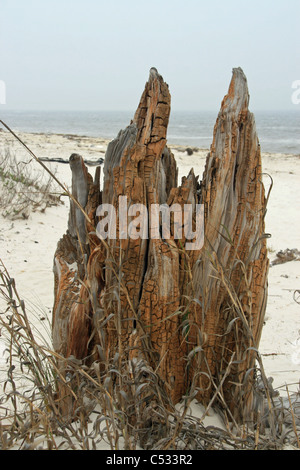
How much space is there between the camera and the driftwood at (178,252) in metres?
2.17

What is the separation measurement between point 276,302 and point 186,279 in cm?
288

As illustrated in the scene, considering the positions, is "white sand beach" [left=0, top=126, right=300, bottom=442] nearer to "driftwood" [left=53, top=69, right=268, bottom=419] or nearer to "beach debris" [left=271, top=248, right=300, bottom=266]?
"beach debris" [left=271, top=248, right=300, bottom=266]

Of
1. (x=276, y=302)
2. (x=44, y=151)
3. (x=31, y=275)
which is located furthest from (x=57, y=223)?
(x=44, y=151)

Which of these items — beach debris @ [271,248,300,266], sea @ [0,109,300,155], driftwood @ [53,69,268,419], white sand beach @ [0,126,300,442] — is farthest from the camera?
sea @ [0,109,300,155]

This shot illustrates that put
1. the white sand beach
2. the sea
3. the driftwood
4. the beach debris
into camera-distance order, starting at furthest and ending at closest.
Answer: the sea < the beach debris < the white sand beach < the driftwood

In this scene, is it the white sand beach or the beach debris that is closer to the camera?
the white sand beach

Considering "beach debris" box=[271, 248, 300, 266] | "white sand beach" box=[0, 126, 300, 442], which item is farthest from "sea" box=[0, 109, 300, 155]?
"beach debris" box=[271, 248, 300, 266]

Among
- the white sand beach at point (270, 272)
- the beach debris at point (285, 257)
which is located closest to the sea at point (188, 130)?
the white sand beach at point (270, 272)

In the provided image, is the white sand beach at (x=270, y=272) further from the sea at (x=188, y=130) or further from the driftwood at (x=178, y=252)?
the sea at (x=188, y=130)

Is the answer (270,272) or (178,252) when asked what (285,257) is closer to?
(270,272)

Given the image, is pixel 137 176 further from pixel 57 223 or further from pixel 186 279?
pixel 57 223

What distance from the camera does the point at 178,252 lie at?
221cm

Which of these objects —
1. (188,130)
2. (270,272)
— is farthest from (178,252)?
(188,130)

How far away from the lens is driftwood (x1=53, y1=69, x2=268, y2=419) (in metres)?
2.17
